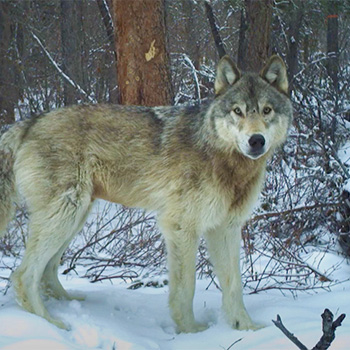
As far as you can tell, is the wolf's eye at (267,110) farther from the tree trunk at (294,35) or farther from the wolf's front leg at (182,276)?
the tree trunk at (294,35)

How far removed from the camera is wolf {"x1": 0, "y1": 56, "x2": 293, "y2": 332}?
4137 millimetres

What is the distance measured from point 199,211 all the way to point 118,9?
13.6 ft

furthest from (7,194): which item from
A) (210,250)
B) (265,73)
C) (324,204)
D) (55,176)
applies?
(324,204)

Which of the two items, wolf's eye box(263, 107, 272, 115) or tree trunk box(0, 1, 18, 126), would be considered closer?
wolf's eye box(263, 107, 272, 115)

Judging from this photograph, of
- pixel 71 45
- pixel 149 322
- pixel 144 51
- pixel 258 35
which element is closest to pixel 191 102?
pixel 258 35

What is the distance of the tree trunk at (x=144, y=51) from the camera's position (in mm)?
7281

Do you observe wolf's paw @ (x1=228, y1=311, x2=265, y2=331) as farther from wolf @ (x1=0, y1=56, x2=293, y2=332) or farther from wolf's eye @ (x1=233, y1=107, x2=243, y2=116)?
wolf's eye @ (x1=233, y1=107, x2=243, y2=116)

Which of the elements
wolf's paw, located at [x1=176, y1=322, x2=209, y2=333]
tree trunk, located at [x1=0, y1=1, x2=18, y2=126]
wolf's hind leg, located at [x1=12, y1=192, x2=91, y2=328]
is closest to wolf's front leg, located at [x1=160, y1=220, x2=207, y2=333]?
wolf's paw, located at [x1=176, y1=322, x2=209, y2=333]

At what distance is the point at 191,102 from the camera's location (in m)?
10.0

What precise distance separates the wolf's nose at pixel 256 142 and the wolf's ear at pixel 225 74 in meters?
0.65

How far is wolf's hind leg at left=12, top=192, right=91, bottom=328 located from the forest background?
1.49 meters

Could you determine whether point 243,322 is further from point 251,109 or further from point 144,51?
point 144,51

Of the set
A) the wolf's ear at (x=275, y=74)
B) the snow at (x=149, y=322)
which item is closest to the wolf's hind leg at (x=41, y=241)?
the snow at (x=149, y=322)

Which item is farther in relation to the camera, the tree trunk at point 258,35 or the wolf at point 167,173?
the tree trunk at point 258,35
